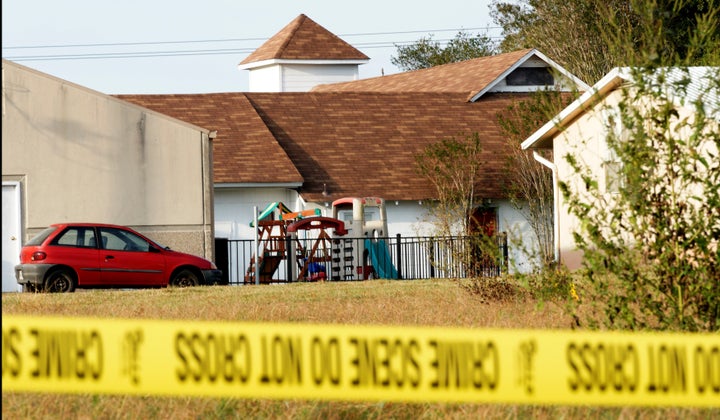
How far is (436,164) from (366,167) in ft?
7.79

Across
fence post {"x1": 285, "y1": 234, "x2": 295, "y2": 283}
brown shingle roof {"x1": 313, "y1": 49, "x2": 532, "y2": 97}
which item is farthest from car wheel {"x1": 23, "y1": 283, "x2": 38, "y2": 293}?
brown shingle roof {"x1": 313, "y1": 49, "x2": 532, "y2": 97}

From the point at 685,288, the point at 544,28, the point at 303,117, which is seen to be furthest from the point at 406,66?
the point at 685,288

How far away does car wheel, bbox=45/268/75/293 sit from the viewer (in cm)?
2267

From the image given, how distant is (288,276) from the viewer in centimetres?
2953

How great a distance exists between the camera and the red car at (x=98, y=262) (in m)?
22.7

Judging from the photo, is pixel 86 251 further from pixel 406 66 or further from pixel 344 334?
pixel 406 66

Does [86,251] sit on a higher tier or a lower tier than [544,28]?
lower

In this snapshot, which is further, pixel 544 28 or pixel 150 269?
pixel 544 28

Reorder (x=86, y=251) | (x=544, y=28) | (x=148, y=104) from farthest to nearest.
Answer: (x=544, y=28) < (x=148, y=104) < (x=86, y=251)

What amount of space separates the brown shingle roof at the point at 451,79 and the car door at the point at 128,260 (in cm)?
1765

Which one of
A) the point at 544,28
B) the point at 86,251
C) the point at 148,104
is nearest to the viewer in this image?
the point at 86,251

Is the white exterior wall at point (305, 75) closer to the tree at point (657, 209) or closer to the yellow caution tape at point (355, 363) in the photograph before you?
the tree at point (657, 209)

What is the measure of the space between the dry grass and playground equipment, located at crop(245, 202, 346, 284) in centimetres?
745

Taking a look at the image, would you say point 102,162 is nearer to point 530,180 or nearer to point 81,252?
→ point 81,252
